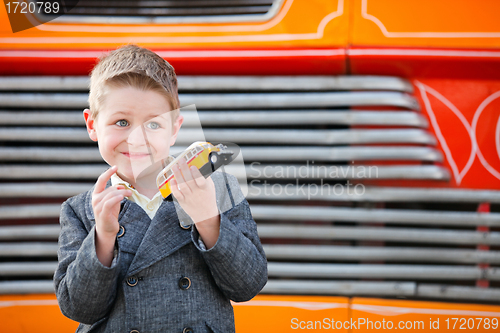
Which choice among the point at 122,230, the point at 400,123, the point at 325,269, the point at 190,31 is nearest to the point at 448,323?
the point at 325,269

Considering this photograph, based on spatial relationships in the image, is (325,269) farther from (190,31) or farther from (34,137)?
(34,137)

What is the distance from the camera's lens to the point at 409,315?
1.52 meters

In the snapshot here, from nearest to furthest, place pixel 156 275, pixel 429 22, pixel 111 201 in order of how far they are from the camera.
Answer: pixel 111 201 < pixel 156 275 < pixel 429 22

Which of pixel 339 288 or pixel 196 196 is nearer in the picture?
pixel 196 196

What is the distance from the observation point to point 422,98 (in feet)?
5.07

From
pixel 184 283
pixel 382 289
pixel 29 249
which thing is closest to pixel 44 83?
pixel 29 249

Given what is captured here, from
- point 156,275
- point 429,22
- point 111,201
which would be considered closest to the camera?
point 111,201

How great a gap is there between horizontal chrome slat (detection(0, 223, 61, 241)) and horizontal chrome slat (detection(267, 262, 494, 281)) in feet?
2.91

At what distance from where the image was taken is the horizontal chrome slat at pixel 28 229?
157 cm

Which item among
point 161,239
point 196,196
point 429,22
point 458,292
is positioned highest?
point 429,22

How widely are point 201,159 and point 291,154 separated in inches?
31.3

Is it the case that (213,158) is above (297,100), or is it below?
below

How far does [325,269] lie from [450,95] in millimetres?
836

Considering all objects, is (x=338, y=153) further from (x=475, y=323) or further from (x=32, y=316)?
(x=32, y=316)
